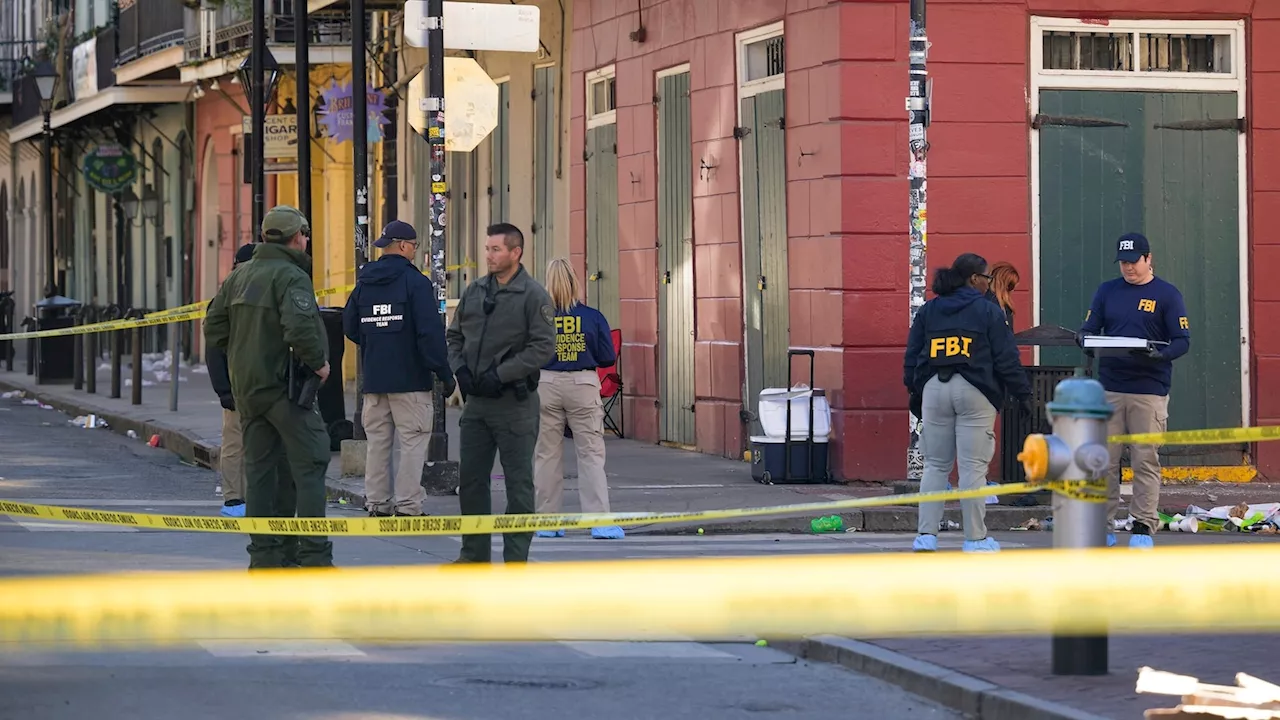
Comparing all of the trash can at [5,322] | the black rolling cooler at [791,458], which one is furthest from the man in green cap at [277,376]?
the trash can at [5,322]

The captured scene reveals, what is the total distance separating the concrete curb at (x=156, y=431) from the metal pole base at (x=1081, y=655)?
38.1ft

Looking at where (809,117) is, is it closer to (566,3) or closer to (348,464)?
(348,464)

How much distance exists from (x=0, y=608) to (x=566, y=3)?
43.0 ft

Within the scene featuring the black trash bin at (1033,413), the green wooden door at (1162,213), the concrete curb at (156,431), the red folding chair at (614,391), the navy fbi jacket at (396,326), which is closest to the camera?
the navy fbi jacket at (396,326)

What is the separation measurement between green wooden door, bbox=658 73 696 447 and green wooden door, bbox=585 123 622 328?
44.9 inches

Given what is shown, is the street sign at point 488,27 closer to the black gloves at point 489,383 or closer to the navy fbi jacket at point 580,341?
the navy fbi jacket at point 580,341

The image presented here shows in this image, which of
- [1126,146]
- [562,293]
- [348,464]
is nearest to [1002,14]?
[1126,146]

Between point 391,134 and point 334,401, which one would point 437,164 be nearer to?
point 334,401

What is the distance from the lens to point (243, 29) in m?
29.3

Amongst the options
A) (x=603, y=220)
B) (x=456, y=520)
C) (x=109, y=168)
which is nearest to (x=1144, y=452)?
(x=456, y=520)

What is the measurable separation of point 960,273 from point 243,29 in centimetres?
1928

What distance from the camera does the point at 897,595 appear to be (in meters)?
9.98

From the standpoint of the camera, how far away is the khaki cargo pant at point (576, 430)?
42.2 feet

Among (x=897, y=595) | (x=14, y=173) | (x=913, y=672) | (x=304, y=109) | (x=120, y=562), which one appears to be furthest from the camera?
(x=14, y=173)
